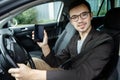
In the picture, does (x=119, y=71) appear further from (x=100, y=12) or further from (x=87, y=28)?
(x=100, y=12)

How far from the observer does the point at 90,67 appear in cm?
209

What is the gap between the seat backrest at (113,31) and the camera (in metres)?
2.25

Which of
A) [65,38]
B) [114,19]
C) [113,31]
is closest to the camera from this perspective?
[113,31]

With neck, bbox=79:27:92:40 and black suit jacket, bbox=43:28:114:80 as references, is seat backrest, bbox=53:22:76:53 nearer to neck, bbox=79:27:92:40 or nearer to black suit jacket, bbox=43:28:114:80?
neck, bbox=79:27:92:40

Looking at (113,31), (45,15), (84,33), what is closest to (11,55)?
(84,33)

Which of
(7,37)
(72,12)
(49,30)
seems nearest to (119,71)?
(72,12)

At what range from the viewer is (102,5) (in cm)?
486

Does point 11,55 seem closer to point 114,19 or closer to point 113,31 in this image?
point 113,31

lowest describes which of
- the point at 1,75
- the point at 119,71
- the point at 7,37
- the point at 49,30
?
the point at 49,30

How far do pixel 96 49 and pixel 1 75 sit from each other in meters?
0.71

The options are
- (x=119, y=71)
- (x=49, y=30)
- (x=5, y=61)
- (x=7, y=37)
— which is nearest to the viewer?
(x=5, y=61)

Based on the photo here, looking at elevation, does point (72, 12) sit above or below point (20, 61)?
above

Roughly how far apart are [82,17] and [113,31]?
2.52 ft

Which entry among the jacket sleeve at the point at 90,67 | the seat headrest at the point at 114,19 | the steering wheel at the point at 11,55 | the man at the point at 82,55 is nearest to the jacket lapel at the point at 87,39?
the man at the point at 82,55
